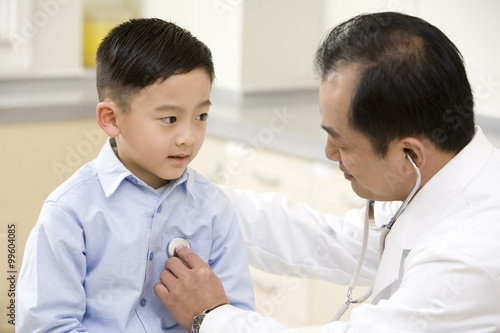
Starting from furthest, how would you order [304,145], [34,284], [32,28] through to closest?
[32,28] → [304,145] → [34,284]

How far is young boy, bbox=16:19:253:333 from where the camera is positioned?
3.49 feet

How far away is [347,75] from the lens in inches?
45.1

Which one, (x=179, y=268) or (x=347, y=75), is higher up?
(x=347, y=75)

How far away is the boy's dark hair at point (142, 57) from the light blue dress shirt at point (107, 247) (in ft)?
0.38

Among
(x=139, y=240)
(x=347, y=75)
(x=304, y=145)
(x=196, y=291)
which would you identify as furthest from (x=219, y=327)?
(x=304, y=145)

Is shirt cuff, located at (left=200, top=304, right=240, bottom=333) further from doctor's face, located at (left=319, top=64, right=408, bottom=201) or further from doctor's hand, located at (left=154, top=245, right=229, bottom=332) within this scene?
doctor's face, located at (left=319, top=64, right=408, bottom=201)

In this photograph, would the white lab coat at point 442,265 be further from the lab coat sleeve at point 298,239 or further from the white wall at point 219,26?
the white wall at point 219,26

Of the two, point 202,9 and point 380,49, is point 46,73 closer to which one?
point 202,9

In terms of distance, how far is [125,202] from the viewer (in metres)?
1.13

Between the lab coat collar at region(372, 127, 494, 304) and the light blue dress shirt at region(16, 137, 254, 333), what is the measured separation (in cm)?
29

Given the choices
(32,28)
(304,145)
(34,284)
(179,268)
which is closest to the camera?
(34,284)

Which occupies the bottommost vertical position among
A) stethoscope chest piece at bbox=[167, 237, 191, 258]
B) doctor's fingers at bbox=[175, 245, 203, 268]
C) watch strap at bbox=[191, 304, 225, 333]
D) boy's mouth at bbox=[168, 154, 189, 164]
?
watch strap at bbox=[191, 304, 225, 333]

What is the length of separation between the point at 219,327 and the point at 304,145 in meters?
1.18

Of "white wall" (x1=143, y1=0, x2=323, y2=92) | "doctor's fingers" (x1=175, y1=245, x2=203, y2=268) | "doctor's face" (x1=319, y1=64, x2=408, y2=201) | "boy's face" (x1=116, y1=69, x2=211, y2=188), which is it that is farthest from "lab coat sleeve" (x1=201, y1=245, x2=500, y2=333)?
"white wall" (x1=143, y1=0, x2=323, y2=92)
